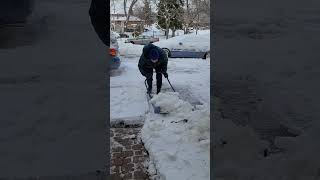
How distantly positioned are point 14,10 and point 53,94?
695 mm

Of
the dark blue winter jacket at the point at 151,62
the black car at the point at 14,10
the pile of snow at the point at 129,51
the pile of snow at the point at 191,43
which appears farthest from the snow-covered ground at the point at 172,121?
the pile of snow at the point at 129,51

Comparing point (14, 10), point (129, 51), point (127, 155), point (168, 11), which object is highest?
point (168, 11)

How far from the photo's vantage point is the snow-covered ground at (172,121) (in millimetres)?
5238

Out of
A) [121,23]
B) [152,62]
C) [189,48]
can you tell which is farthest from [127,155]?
[121,23]

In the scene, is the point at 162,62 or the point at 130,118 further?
the point at 162,62

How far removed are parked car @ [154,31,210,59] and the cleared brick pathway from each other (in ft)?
36.2

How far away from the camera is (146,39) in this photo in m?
29.6

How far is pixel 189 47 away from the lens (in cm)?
1859

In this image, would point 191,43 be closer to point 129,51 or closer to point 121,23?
point 129,51

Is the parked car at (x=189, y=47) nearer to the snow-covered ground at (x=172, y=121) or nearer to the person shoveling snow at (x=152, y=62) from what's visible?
the snow-covered ground at (x=172, y=121)

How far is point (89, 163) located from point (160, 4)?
1116 inches
